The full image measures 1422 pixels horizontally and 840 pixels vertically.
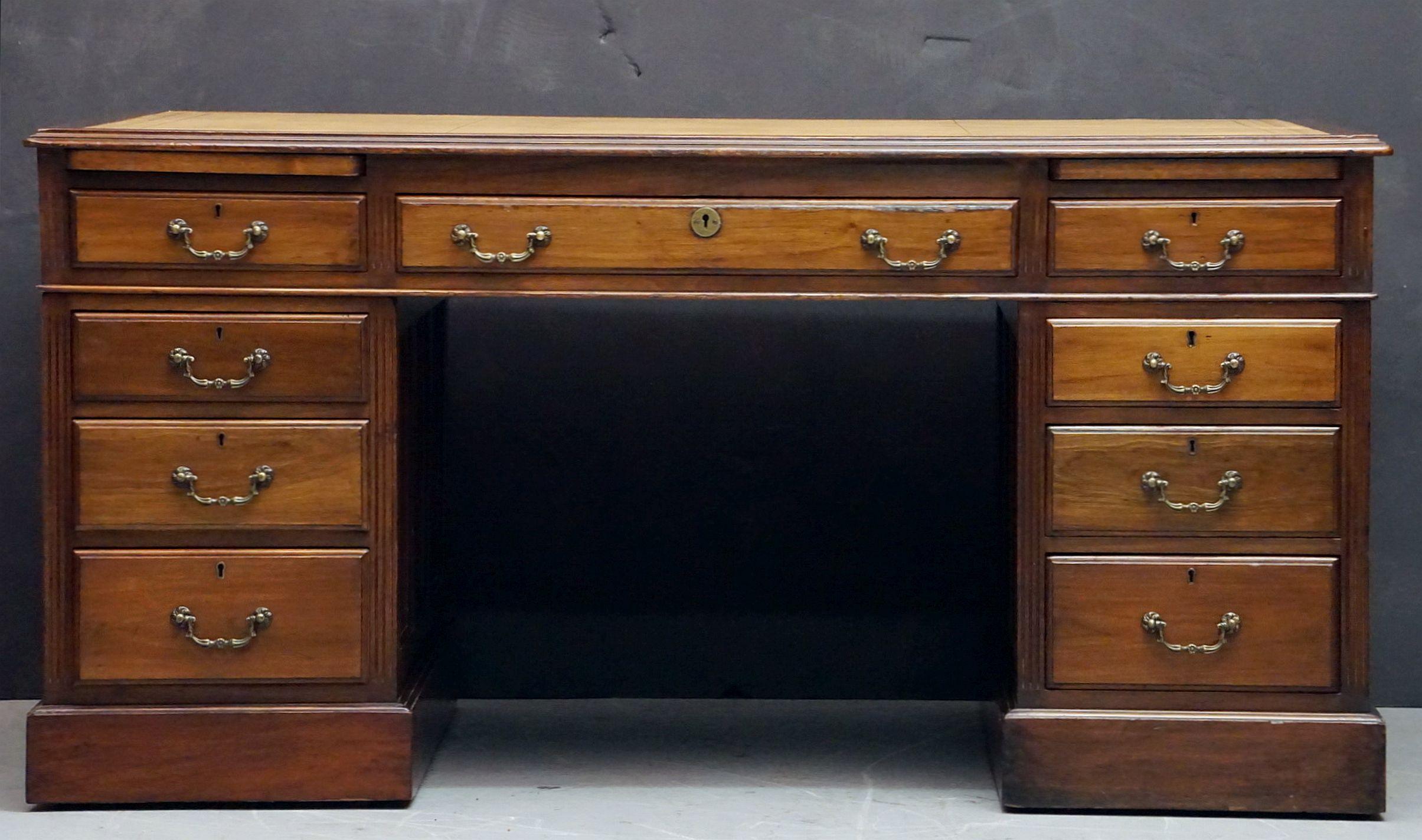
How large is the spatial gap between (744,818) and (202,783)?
0.82 metres

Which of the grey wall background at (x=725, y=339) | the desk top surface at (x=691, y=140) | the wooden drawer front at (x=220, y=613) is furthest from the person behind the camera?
the grey wall background at (x=725, y=339)

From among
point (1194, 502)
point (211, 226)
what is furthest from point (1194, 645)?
point (211, 226)

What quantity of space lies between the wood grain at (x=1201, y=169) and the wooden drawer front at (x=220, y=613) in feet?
3.96

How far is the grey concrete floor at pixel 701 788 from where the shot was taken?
8.50 feet

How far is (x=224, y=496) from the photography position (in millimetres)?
2600

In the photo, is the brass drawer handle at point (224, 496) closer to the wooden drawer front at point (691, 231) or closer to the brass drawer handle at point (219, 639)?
the brass drawer handle at point (219, 639)

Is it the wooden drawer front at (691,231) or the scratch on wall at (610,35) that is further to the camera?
the scratch on wall at (610,35)

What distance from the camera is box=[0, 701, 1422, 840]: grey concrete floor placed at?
2.59 metres

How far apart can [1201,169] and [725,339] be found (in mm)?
1024

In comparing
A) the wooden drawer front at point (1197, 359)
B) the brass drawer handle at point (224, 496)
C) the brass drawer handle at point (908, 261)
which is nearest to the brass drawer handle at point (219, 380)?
the brass drawer handle at point (224, 496)

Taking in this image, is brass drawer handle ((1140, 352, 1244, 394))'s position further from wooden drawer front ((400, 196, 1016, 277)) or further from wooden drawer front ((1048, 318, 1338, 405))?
wooden drawer front ((400, 196, 1016, 277))

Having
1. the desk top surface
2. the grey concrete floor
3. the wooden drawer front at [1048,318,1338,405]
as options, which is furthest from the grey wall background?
the wooden drawer front at [1048,318,1338,405]

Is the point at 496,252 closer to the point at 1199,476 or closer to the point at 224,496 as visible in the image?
the point at 224,496

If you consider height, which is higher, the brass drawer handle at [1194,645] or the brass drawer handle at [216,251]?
the brass drawer handle at [216,251]
